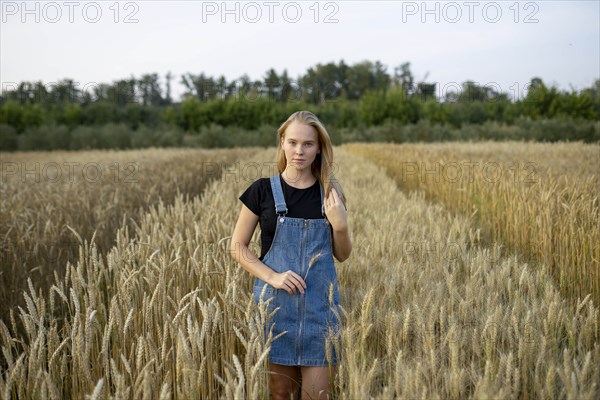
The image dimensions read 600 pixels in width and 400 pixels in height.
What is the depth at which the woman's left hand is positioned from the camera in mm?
1808

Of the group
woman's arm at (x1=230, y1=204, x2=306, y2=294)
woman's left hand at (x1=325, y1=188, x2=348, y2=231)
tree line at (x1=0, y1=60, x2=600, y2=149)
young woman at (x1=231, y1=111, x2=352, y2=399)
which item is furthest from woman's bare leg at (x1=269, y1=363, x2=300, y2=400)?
tree line at (x1=0, y1=60, x2=600, y2=149)

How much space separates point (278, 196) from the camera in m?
1.92

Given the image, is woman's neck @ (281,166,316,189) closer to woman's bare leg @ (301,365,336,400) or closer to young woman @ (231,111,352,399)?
young woman @ (231,111,352,399)

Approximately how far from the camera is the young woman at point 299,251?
180 cm

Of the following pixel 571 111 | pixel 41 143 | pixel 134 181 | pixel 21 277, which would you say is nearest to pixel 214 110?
pixel 41 143

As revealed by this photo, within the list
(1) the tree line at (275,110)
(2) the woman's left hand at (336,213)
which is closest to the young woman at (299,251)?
(2) the woman's left hand at (336,213)

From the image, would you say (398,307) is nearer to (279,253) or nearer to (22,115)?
(279,253)

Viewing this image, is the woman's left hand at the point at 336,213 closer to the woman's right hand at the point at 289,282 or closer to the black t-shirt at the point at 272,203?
the black t-shirt at the point at 272,203

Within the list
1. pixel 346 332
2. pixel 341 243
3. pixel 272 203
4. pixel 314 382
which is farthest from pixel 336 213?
pixel 314 382

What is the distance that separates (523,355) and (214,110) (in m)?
35.2

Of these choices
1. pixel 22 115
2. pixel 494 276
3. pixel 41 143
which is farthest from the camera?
pixel 22 115

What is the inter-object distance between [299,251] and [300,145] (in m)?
0.39

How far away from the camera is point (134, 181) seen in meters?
6.93

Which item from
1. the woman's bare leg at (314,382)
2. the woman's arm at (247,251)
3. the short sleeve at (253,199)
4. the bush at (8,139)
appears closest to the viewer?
the woman's bare leg at (314,382)
